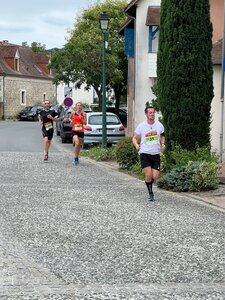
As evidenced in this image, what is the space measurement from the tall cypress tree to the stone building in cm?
5581

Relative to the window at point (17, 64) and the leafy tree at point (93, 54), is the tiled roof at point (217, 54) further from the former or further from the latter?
the window at point (17, 64)

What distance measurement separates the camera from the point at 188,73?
47.4 feet

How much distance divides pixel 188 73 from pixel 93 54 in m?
35.3

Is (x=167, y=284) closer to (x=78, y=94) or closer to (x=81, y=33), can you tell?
(x=81, y=33)

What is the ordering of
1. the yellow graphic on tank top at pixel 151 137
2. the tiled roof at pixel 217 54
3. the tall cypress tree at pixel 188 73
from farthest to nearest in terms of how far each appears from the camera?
the tiled roof at pixel 217 54
the tall cypress tree at pixel 188 73
the yellow graphic on tank top at pixel 151 137

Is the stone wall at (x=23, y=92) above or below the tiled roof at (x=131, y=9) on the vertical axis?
below

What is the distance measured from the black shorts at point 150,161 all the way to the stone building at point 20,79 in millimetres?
58816

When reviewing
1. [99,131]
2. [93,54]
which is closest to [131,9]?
[99,131]

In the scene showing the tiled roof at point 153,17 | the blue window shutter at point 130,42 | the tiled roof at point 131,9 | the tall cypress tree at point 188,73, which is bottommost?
the tall cypress tree at point 188,73

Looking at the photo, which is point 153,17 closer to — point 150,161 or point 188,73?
point 188,73

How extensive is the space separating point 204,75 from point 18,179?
4.95 meters

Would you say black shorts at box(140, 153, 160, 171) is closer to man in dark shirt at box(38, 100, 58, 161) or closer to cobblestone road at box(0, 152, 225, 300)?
cobblestone road at box(0, 152, 225, 300)

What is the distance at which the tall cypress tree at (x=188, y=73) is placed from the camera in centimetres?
1445

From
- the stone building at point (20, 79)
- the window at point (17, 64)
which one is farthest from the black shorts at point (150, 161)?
the window at point (17, 64)
